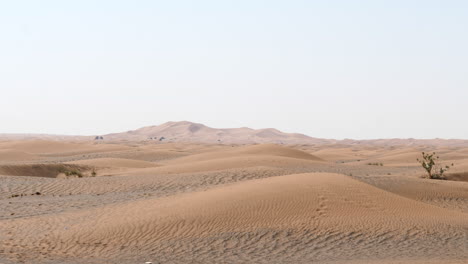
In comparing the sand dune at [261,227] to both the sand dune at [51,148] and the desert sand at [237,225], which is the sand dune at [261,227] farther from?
the sand dune at [51,148]

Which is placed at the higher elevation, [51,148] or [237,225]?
[51,148]

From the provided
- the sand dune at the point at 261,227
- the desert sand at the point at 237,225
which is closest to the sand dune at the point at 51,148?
the desert sand at the point at 237,225

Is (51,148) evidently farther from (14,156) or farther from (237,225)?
(237,225)

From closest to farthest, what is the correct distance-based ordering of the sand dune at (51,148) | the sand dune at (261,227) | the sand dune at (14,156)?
the sand dune at (261,227) → the sand dune at (14,156) → the sand dune at (51,148)

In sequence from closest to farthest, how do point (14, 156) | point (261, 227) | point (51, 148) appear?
1. point (261, 227)
2. point (14, 156)
3. point (51, 148)

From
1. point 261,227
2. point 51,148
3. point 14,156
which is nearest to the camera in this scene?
point 261,227

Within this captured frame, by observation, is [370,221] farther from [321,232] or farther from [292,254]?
[292,254]

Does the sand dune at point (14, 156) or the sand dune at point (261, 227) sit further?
the sand dune at point (14, 156)

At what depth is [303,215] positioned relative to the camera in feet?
50.3

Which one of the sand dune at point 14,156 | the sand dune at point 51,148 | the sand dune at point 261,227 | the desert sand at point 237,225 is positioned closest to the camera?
the desert sand at point 237,225

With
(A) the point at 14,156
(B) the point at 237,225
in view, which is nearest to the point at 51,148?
(A) the point at 14,156

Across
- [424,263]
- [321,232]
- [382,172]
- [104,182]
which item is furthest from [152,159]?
[424,263]

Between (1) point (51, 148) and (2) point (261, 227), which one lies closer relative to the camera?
(2) point (261, 227)

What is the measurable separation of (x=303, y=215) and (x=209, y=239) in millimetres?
2937
